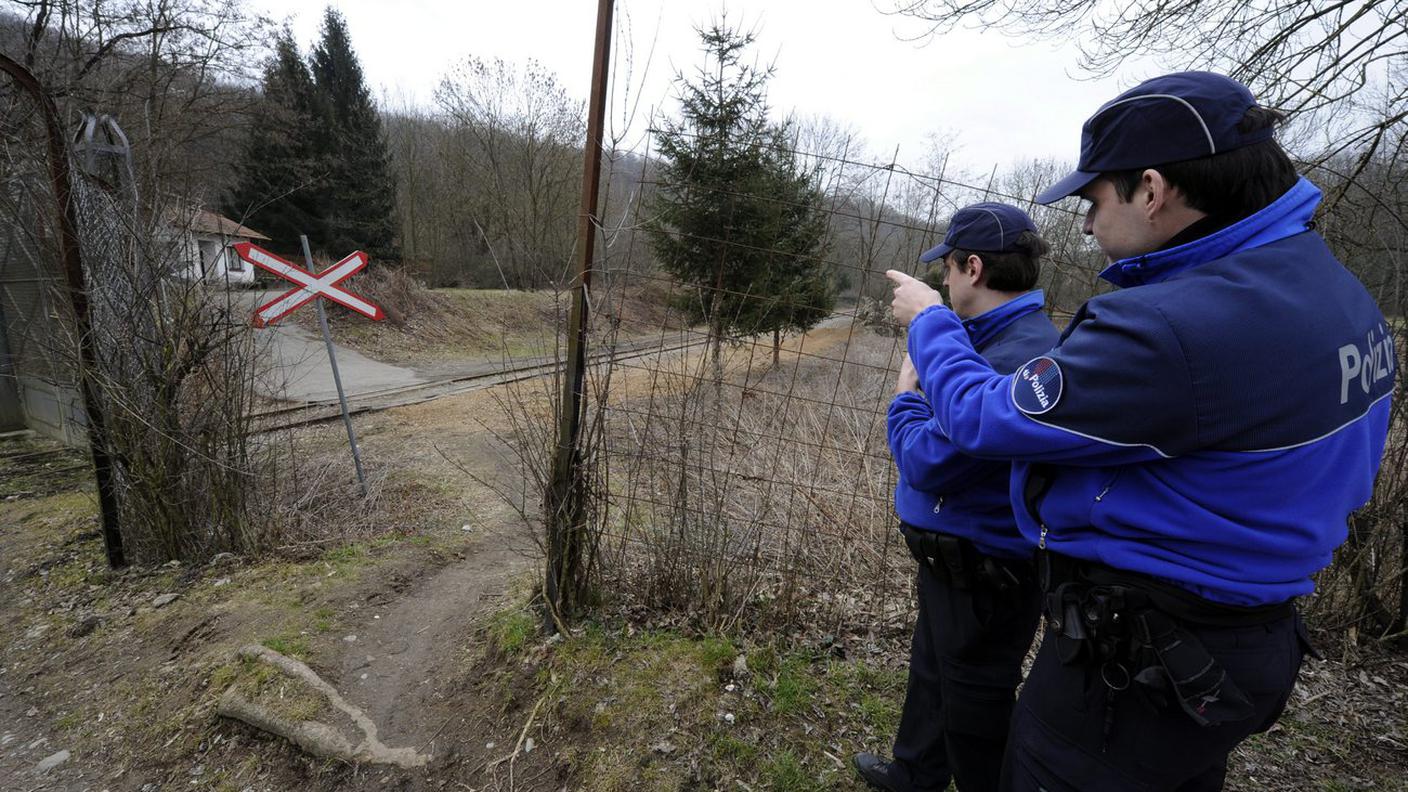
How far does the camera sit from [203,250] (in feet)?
14.3

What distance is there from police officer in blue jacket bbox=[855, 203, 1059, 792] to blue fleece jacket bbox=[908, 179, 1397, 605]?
458mm

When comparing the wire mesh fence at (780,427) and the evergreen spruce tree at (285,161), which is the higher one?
the evergreen spruce tree at (285,161)

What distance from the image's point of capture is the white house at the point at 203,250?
13.4ft

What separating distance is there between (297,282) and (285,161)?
19747mm

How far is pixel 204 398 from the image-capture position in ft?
14.0

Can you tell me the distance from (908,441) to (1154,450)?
26.3 inches

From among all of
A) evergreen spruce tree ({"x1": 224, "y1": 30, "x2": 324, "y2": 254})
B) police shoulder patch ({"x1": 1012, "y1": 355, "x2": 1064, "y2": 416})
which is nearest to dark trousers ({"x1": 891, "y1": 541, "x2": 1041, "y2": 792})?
police shoulder patch ({"x1": 1012, "y1": 355, "x2": 1064, "y2": 416})

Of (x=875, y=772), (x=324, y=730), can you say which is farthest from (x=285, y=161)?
(x=875, y=772)

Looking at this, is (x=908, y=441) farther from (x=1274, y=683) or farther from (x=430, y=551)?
(x=430, y=551)

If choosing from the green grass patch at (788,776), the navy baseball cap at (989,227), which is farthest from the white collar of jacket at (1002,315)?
the green grass patch at (788,776)

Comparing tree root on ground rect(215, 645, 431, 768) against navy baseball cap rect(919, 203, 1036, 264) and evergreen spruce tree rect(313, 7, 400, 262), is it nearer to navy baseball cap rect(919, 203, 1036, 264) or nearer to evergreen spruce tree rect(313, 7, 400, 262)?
navy baseball cap rect(919, 203, 1036, 264)

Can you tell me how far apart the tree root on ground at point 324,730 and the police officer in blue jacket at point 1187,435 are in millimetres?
2482

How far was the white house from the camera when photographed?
4.09 metres

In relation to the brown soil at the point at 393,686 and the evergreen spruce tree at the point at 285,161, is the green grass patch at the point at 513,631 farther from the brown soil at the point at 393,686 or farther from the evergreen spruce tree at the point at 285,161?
the evergreen spruce tree at the point at 285,161
